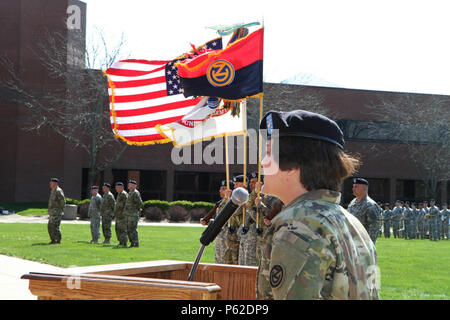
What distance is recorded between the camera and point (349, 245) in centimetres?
183

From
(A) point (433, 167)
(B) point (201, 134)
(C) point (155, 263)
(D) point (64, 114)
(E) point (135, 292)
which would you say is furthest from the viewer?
(A) point (433, 167)

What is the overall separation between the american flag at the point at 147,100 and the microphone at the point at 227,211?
6.72 meters

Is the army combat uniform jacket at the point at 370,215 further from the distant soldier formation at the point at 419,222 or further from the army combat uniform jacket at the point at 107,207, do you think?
the distant soldier formation at the point at 419,222

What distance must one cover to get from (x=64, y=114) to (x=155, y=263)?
34315 mm

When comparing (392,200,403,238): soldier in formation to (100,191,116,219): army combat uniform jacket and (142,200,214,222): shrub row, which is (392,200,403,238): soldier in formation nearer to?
(142,200,214,222): shrub row

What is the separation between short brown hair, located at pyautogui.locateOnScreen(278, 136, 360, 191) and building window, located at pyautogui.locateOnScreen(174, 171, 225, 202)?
134 feet

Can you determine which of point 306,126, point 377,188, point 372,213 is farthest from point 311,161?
point 377,188

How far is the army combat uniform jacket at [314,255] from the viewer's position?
1.68m

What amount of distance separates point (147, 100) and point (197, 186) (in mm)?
33743

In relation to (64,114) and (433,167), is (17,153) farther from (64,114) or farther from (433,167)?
(433,167)

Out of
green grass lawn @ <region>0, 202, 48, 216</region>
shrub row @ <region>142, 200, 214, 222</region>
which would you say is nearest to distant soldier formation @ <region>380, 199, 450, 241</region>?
shrub row @ <region>142, 200, 214, 222</region>

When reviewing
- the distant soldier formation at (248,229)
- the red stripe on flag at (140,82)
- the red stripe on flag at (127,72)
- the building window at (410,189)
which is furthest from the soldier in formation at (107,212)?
the building window at (410,189)

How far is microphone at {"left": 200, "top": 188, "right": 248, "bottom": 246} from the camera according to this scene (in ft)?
7.89
